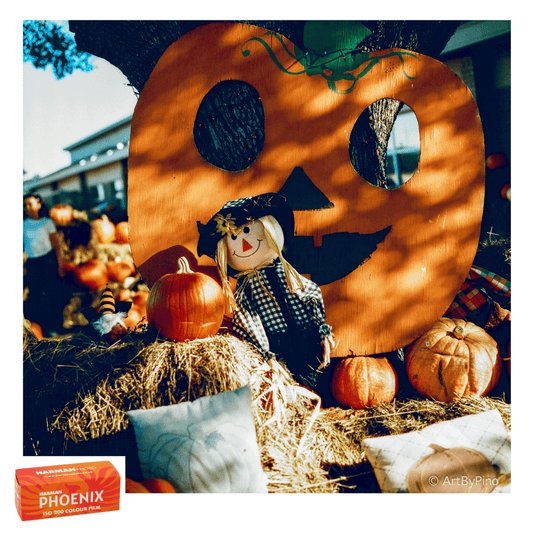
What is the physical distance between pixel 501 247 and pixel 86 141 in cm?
266

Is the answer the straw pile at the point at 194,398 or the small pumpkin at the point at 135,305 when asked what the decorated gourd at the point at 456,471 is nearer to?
the straw pile at the point at 194,398

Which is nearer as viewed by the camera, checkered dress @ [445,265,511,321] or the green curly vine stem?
the green curly vine stem

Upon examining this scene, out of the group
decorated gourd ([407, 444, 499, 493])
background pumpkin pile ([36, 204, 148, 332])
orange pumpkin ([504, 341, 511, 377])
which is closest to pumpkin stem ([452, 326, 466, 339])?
orange pumpkin ([504, 341, 511, 377])

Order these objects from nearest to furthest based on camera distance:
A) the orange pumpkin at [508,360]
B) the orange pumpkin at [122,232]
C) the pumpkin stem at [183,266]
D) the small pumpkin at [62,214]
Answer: the pumpkin stem at [183,266]
the orange pumpkin at [508,360]
the small pumpkin at [62,214]
the orange pumpkin at [122,232]

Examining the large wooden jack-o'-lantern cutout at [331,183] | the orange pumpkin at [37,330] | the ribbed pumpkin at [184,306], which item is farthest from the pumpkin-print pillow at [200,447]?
the orange pumpkin at [37,330]

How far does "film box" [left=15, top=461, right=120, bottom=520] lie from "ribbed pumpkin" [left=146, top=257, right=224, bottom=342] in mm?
701

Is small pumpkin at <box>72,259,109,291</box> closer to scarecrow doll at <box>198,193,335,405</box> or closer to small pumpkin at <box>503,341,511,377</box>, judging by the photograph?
scarecrow doll at <box>198,193,335,405</box>

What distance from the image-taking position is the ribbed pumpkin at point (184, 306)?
7.98ft

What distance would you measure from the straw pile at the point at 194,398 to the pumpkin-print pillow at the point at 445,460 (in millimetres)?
204

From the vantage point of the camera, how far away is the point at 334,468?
8.13 feet

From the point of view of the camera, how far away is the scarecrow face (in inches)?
105

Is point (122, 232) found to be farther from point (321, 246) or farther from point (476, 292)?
point (476, 292)

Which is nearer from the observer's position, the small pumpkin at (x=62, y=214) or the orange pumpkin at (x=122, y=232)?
the small pumpkin at (x=62, y=214)
